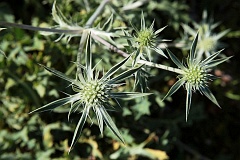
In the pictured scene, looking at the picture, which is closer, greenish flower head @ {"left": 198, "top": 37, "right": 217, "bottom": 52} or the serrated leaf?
the serrated leaf

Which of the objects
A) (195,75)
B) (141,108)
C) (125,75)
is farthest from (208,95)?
(141,108)

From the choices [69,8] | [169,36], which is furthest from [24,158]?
[169,36]

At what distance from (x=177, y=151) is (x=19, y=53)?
4.75 feet

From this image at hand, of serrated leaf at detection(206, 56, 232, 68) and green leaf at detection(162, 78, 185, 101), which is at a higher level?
serrated leaf at detection(206, 56, 232, 68)

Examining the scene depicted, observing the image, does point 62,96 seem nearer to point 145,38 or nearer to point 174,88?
point 145,38

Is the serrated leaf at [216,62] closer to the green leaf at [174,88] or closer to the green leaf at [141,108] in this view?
the green leaf at [174,88]

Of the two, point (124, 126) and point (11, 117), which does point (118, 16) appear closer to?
point (124, 126)

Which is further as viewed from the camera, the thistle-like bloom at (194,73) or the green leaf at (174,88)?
the thistle-like bloom at (194,73)

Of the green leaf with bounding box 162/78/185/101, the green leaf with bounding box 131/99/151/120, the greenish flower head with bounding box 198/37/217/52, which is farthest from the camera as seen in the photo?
the greenish flower head with bounding box 198/37/217/52

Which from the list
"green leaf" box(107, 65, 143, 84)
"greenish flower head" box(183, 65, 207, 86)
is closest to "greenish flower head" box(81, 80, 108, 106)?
"green leaf" box(107, 65, 143, 84)

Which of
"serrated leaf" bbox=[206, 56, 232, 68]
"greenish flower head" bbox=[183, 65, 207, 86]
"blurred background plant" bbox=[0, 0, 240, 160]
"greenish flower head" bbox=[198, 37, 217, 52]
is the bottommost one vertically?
"blurred background plant" bbox=[0, 0, 240, 160]

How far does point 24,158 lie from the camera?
7.74ft

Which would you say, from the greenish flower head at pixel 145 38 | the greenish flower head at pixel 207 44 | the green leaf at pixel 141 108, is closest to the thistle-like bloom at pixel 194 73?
the greenish flower head at pixel 145 38

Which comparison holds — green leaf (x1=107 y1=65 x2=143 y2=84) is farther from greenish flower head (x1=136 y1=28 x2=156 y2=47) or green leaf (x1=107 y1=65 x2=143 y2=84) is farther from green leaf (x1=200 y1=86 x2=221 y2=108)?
green leaf (x1=200 y1=86 x2=221 y2=108)
